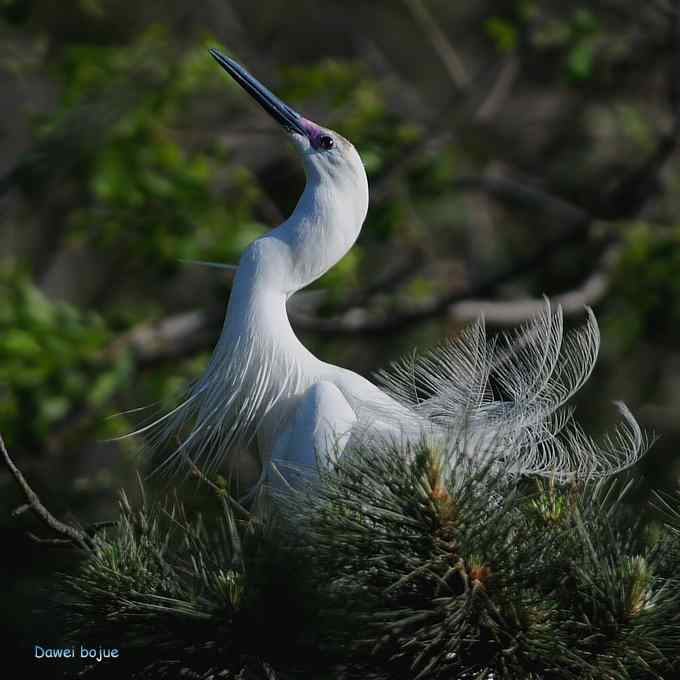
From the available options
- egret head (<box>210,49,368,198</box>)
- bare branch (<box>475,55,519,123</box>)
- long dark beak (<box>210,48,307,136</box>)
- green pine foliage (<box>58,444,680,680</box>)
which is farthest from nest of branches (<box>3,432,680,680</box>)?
bare branch (<box>475,55,519,123</box>)

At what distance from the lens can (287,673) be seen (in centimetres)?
123

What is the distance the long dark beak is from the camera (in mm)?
2049

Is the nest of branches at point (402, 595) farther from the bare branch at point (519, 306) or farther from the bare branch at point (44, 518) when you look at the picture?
the bare branch at point (519, 306)

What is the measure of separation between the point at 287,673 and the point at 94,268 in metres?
5.38

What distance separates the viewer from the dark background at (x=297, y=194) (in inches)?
159

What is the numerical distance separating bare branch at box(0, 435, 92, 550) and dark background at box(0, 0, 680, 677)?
1.24 metres

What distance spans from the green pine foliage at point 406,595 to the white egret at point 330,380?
19cm

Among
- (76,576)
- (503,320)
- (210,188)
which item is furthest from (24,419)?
(76,576)

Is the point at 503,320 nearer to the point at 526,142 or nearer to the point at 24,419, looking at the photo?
the point at 24,419

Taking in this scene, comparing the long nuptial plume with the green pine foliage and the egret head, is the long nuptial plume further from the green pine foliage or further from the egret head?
the egret head

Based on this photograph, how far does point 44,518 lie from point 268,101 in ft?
3.53

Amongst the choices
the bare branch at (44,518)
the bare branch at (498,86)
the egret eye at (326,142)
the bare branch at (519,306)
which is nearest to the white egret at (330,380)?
the egret eye at (326,142)

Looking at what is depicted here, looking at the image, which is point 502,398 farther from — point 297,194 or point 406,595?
point 297,194

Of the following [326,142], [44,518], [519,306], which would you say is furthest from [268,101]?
[519,306]
